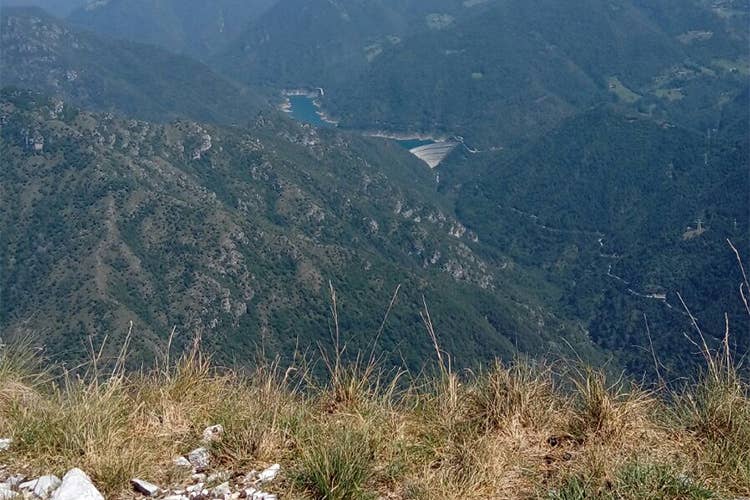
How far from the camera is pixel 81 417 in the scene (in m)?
6.22

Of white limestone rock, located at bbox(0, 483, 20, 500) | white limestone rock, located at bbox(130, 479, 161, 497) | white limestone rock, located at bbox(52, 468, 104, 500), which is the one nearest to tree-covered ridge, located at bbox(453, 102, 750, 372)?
white limestone rock, located at bbox(130, 479, 161, 497)

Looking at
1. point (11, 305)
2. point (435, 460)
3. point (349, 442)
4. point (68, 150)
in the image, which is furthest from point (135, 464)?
point (68, 150)

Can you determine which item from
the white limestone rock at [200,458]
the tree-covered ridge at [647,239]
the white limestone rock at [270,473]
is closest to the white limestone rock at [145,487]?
the white limestone rock at [200,458]

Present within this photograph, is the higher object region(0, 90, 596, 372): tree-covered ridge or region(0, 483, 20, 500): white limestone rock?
region(0, 483, 20, 500): white limestone rock

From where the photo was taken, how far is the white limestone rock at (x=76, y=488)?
533 centimetres

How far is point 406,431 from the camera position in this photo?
6723mm

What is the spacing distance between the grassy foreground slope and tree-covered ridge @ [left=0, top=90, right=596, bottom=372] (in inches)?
1563

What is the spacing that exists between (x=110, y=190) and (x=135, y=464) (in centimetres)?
9193

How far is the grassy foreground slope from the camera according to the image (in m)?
5.59

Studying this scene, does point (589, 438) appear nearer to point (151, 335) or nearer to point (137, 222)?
point (151, 335)

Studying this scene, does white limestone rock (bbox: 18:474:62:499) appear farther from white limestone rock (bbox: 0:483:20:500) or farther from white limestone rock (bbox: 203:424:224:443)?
white limestone rock (bbox: 203:424:224:443)

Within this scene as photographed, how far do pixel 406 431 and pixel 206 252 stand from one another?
264 ft

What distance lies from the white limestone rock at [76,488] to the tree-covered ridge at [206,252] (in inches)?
1654

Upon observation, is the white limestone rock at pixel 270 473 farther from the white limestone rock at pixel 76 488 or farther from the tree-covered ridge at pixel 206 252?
the tree-covered ridge at pixel 206 252
